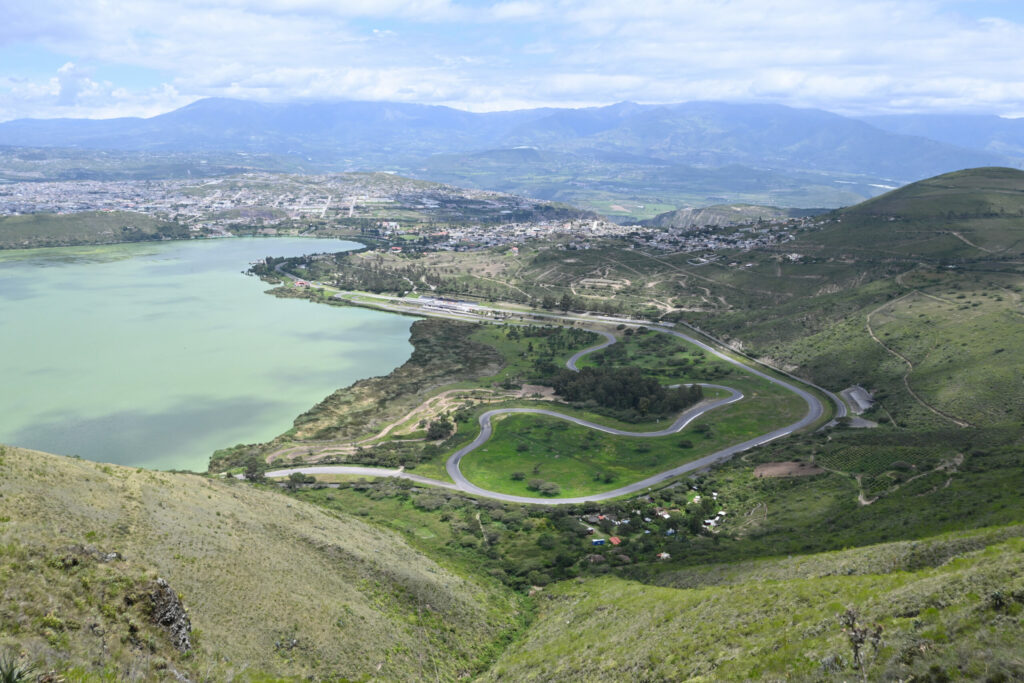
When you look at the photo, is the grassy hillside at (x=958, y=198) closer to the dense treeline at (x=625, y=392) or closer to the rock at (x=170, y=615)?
the dense treeline at (x=625, y=392)

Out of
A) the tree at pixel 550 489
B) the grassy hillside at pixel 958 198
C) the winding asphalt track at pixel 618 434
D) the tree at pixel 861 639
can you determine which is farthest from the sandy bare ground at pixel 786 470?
the grassy hillside at pixel 958 198

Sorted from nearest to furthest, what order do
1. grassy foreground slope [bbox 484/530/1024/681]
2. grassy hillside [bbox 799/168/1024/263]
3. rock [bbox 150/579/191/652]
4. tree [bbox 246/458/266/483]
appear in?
1. grassy foreground slope [bbox 484/530/1024/681]
2. rock [bbox 150/579/191/652]
3. tree [bbox 246/458/266/483]
4. grassy hillside [bbox 799/168/1024/263]

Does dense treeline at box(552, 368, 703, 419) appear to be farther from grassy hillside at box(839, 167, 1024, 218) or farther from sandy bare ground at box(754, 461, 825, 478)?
grassy hillside at box(839, 167, 1024, 218)

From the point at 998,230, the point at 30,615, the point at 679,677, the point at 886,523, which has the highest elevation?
the point at 998,230

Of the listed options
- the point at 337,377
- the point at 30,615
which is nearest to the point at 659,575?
the point at 30,615

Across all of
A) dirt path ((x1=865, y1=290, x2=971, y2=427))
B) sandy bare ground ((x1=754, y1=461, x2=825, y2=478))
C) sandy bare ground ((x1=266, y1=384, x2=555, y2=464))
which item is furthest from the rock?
dirt path ((x1=865, y1=290, x2=971, y2=427))

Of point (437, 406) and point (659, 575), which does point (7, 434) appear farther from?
point (659, 575)

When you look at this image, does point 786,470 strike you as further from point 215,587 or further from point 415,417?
point 215,587
